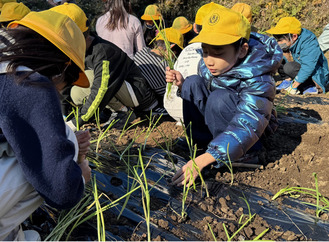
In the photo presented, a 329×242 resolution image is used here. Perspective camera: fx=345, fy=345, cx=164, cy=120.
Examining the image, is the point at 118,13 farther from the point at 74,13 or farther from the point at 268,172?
the point at 268,172

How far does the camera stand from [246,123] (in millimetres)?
1922

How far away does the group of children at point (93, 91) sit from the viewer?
1085 millimetres

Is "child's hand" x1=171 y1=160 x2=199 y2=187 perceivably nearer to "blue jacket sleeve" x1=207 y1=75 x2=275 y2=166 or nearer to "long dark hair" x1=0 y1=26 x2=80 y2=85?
"blue jacket sleeve" x1=207 y1=75 x2=275 y2=166

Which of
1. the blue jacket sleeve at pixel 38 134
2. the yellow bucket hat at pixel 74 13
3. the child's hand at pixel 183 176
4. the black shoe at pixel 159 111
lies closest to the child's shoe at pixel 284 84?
the black shoe at pixel 159 111

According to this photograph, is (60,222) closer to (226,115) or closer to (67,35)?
(67,35)

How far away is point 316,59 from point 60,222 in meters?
3.95

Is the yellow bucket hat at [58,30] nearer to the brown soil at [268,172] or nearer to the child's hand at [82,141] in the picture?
the child's hand at [82,141]

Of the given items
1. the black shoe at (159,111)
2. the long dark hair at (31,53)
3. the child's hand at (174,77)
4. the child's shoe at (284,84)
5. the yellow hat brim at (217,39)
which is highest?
the long dark hair at (31,53)

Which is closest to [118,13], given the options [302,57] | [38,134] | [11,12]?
[11,12]

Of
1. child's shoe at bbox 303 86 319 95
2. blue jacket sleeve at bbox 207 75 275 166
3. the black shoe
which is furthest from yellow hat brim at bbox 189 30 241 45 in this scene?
child's shoe at bbox 303 86 319 95

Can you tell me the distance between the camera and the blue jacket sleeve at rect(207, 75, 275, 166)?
6.07ft

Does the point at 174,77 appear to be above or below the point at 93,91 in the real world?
above

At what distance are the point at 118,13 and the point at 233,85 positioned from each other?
2201mm

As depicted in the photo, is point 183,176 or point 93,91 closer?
point 183,176
